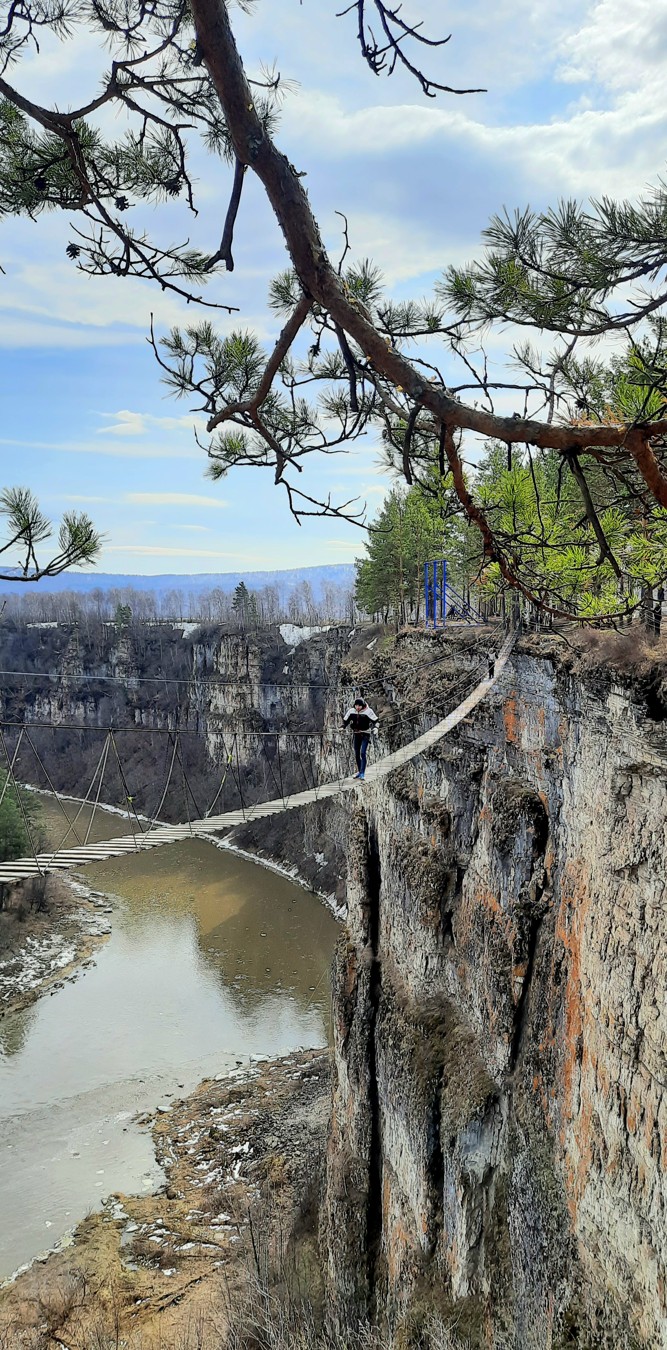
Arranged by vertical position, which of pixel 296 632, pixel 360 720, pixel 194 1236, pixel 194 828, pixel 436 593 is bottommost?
pixel 194 1236

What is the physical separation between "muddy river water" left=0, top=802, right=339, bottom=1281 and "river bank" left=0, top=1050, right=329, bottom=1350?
67 centimetres

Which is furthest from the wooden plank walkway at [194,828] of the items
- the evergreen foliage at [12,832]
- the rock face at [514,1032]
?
the evergreen foliage at [12,832]

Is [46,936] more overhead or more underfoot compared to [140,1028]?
more overhead

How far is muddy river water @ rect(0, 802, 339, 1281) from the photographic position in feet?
46.3

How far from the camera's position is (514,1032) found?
314 inches

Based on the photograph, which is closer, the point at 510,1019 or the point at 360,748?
the point at 510,1019

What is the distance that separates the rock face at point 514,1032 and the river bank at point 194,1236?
149 centimetres

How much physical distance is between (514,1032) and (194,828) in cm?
382

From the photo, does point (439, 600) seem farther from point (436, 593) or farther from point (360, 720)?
point (360, 720)

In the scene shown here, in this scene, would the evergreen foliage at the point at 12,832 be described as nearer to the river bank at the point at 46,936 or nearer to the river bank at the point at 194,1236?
the river bank at the point at 46,936

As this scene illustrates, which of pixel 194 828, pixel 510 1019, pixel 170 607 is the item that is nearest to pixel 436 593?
pixel 510 1019

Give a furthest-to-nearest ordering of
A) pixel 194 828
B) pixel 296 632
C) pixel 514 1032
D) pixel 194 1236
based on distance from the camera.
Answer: pixel 296 632, pixel 194 1236, pixel 514 1032, pixel 194 828

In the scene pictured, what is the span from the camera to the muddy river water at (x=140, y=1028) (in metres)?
14.1

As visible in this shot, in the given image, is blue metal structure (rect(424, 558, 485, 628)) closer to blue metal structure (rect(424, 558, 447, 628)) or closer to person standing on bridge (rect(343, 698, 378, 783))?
blue metal structure (rect(424, 558, 447, 628))
